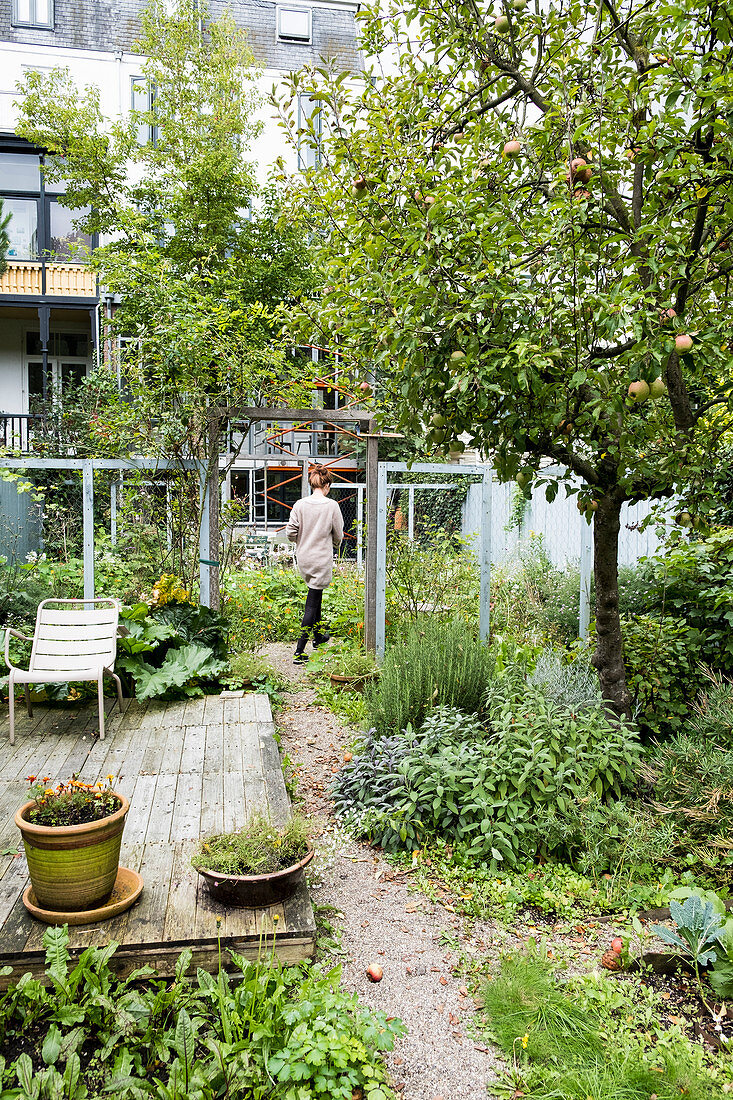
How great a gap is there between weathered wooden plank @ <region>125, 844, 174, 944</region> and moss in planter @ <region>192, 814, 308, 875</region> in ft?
0.64

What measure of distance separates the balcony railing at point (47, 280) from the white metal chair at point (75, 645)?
14.0 metres

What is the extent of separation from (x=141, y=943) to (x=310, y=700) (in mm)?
3718

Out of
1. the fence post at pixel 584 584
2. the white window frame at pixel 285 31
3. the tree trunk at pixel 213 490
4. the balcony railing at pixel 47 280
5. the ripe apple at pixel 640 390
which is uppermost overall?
the white window frame at pixel 285 31

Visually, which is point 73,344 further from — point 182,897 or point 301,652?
point 182,897

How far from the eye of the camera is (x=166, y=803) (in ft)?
12.3

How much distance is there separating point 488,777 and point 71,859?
204cm

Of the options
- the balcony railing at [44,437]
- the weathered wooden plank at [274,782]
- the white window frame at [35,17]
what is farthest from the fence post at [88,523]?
the white window frame at [35,17]

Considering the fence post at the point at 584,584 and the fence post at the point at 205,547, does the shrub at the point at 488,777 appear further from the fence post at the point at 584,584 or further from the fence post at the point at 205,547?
the fence post at the point at 205,547

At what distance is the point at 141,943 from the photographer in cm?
253

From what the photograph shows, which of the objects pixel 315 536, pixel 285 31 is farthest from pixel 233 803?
pixel 285 31

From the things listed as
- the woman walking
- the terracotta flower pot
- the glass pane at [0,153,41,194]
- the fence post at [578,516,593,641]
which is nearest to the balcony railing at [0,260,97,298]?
the glass pane at [0,153,41,194]

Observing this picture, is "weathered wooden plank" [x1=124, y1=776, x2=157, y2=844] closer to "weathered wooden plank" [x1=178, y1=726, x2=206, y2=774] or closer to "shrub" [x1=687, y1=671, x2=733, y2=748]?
"weathered wooden plank" [x1=178, y1=726, x2=206, y2=774]

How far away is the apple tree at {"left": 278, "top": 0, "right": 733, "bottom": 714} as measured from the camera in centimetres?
265

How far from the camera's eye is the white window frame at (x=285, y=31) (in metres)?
19.4
